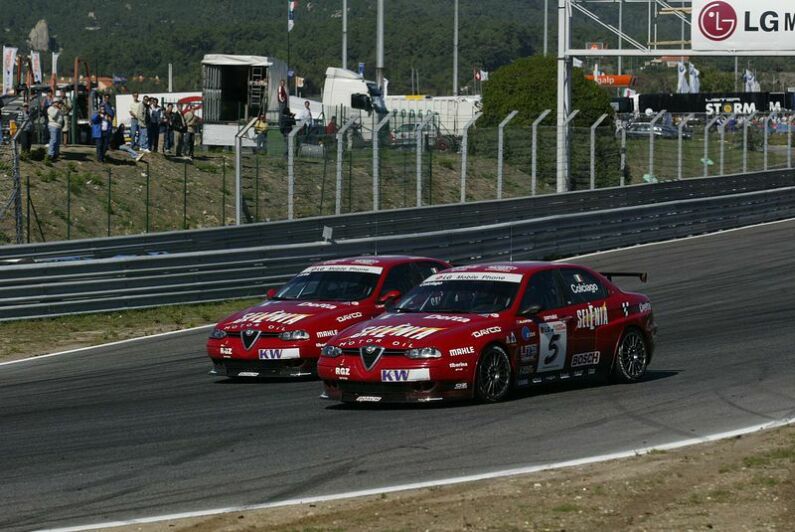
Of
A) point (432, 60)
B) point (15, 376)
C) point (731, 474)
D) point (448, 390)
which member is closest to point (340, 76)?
point (15, 376)

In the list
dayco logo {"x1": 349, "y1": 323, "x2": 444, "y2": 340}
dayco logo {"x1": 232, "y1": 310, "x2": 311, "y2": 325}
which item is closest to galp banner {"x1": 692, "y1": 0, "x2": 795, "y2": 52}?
dayco logo {"x1": 232, "y1": 310, "x2": 311, "y2": 325}

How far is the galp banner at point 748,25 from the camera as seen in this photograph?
38.5 m

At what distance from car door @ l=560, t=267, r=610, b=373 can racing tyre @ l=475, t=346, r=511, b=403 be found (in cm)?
97

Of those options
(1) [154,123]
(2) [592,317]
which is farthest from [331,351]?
(1) [154,123]

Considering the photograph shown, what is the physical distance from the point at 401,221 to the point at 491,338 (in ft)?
49.3

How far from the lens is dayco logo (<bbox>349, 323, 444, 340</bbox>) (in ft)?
39.7

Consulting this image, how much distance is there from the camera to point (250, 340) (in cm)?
1418

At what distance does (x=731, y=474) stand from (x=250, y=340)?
6538mm

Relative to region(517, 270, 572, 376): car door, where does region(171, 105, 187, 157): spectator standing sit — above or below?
above

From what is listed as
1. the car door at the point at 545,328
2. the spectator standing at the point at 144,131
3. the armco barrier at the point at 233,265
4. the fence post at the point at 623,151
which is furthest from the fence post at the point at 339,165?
the car door at the point at 545,328

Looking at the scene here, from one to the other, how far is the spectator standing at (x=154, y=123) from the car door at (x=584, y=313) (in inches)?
755

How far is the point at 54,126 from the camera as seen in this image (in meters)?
28.7

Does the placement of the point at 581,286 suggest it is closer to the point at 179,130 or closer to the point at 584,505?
the point at 584,505

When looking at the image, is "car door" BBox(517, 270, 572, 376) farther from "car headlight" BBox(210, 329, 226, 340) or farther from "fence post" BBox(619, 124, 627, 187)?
"fence post" BBox(619, 124, 627, 187)
